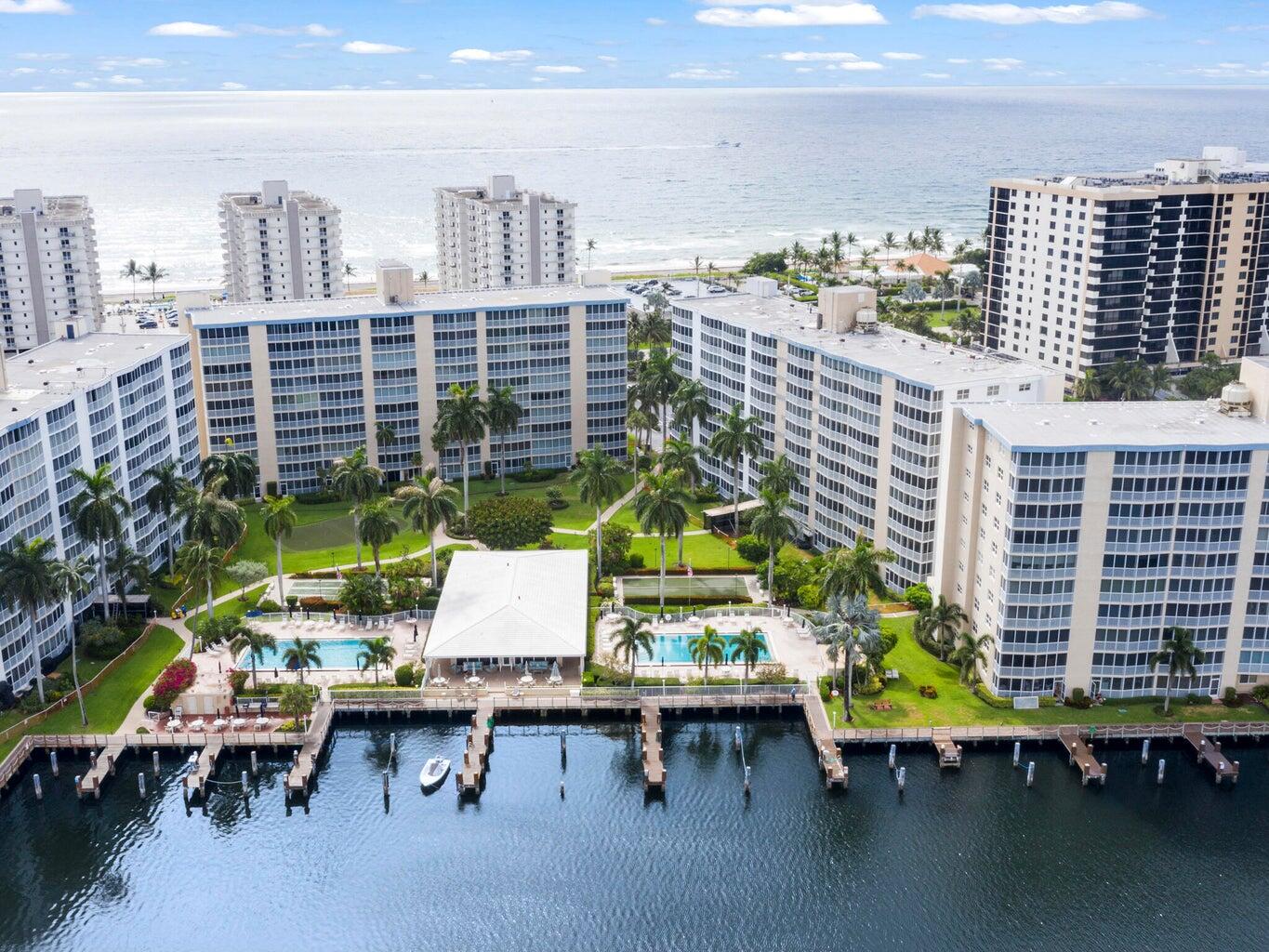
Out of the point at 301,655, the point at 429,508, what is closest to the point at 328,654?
the point at 301,655

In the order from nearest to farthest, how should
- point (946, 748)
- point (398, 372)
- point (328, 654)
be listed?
point (946, 748), point (328, 654), point (398, 372)

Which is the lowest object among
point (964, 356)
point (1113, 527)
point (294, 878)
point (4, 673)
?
point (294, 878)

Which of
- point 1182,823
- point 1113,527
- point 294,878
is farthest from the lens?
point 1113,527

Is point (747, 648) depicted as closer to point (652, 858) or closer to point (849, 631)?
point (849, 631)

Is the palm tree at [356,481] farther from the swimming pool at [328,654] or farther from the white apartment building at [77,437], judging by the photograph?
the white apartment building at [77,437]

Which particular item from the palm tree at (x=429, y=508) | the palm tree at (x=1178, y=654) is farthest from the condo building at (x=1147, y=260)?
the palm tree at (x=429, y=508)

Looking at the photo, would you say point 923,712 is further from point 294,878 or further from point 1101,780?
point 294,878

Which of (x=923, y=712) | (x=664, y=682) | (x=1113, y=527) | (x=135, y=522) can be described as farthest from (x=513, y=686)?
(x=1113, y=527)
